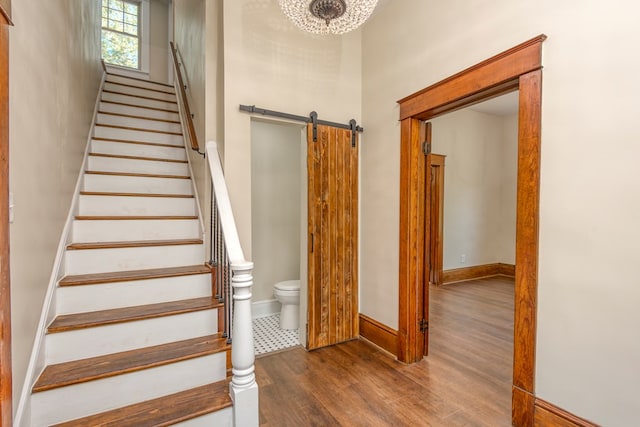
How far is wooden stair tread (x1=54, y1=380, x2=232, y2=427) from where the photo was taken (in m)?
1.52

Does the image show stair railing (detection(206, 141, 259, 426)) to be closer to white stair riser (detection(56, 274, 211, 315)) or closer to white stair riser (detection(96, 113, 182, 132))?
white stair riser (detection(56, 274, 211, 315))

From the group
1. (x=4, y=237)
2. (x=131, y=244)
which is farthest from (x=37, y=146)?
(x=131, y=244)

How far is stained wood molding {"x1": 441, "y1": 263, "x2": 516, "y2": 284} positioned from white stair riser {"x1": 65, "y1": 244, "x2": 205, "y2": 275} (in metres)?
4.31

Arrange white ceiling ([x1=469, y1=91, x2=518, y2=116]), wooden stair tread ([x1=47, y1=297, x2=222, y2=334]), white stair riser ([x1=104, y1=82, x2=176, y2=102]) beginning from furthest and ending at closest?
white ceiling ([x1=469, y1=91, x2=518, y2=116])
white stair riser ([x1=104, y1=82, x2=176, y2=102])
wooden stair tread ([x1=47, y1=297, x2=222, y2=334])

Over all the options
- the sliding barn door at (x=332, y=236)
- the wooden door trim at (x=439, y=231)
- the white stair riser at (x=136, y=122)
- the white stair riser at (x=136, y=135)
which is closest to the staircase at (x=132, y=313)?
the white stair riser at (x=136, y=135)

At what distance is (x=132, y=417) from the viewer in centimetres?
156

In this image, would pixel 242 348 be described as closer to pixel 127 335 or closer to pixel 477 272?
pixel 127 335

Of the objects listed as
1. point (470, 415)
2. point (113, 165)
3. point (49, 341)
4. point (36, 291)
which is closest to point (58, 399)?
point (49, 341)

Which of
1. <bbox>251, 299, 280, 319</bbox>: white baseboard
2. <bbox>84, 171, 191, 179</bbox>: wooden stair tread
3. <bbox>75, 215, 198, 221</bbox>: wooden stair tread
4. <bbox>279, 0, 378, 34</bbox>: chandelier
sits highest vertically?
<bbox>279, 0, 378, 34</bbox>: chandelier

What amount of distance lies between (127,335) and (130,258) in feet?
2.07

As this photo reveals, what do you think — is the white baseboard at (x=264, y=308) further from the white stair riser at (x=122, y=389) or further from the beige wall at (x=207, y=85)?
the white stair riser at (x=122, y=389)

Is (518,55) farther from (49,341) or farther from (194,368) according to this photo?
(49,341)

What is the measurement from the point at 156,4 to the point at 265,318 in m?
6.27

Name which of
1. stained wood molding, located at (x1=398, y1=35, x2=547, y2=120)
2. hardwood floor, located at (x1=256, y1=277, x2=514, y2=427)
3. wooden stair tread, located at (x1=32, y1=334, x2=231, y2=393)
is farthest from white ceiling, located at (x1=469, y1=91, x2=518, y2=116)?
wooden stair tread, located at (x1=32, y1=334, x2=231, y2=393)
